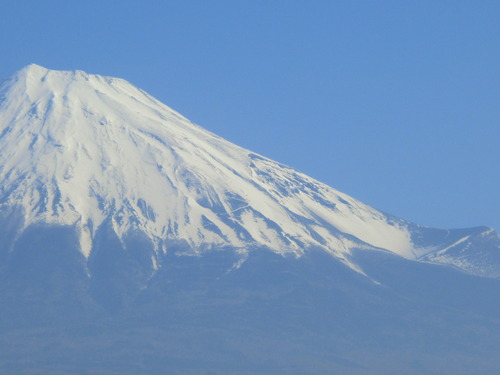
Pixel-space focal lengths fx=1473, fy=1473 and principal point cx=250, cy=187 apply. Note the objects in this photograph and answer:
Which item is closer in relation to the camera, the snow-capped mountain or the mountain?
the mountain

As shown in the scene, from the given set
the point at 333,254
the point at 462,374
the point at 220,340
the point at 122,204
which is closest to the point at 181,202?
the point at 122,204

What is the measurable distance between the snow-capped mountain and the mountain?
0.19 metres

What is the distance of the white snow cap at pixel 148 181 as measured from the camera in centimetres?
11194

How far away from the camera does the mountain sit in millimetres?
97188

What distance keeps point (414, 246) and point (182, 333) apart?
29.8m

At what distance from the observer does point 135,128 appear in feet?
419

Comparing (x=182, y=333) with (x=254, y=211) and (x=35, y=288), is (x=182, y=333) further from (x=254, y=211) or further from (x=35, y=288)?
(x=254, y=211)

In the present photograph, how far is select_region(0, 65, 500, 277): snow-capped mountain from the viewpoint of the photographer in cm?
11175

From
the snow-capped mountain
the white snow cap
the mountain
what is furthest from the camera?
the white snow cap

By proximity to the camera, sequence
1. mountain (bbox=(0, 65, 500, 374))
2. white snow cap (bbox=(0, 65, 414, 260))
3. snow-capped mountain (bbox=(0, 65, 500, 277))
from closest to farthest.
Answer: mountain (bbox=(0, 65, 500, 374)) → snow-capped mountain (bbox=(0, 65, 500, 277)) → white snow cap (bbox=(0, 65, 414, 260))

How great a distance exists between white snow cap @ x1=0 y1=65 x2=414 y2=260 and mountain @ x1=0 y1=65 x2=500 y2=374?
18 centimetres

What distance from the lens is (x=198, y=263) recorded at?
108m

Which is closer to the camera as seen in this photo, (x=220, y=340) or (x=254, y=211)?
(x=220, y=340)

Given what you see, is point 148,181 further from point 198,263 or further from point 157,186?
point 198,263
